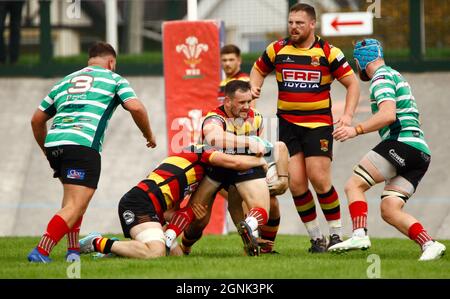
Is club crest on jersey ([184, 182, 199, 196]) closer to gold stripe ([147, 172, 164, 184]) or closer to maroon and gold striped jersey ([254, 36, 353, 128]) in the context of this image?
gold stripe ([147, 172, 164, 184])

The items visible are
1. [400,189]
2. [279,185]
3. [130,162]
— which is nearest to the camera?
[400,189]

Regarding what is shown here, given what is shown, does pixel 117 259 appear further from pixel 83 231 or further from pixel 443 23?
pixel 443 23

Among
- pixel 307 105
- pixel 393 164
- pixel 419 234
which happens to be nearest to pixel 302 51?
pixel 307 105

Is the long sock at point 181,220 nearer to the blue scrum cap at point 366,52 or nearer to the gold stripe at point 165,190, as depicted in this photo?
the gold stripe at point 165,190

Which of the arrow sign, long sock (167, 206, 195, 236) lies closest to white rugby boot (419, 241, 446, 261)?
long sock (167, 206, 195, 236)

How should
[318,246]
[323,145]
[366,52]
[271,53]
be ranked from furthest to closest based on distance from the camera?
[271,53]
[318,246]
[323,145]
[366,52]

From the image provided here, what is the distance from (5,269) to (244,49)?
13.4 metres

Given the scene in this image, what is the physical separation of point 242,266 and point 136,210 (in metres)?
1.34

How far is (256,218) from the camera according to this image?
8.98 meters

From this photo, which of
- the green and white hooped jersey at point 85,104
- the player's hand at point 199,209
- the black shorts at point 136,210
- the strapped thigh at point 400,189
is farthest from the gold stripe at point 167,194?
the strapped thigh at point 400,189

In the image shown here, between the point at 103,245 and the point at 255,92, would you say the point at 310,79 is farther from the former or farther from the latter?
the point at 103,245

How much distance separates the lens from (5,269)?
8.12m

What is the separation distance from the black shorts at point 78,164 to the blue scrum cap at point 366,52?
2406 mm

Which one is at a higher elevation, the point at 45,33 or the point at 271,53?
the point at 271,53
